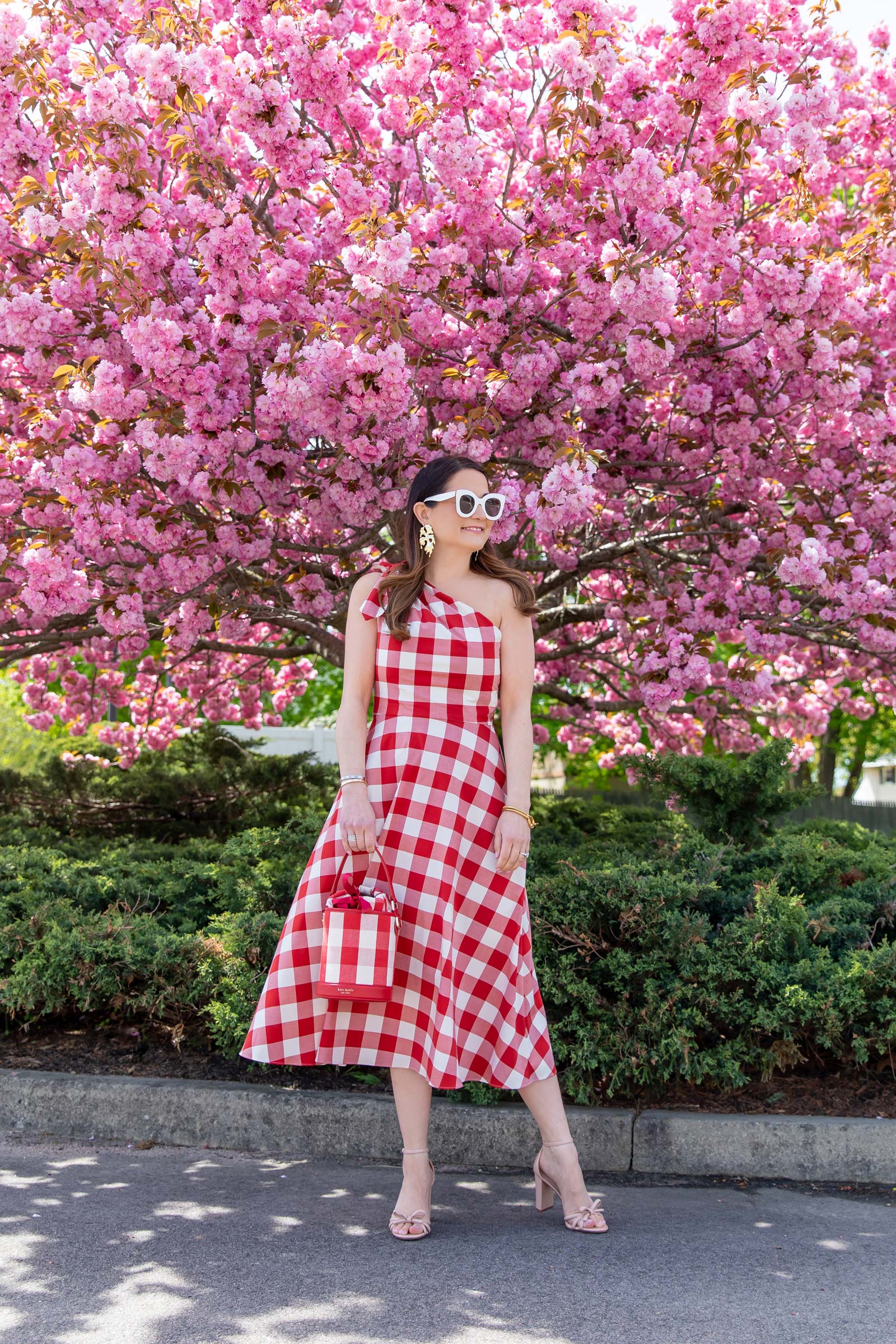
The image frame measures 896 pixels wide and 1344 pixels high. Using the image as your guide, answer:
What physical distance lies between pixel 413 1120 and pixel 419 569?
1.57 m

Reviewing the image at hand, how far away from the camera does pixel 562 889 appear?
430 cm

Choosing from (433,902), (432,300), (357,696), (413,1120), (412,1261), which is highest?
(432,300)

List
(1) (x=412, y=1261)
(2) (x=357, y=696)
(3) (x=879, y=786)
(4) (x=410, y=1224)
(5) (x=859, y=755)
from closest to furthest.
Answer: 1. (1) (x=412, y=1261)
2. (4) (x=410, y=1224)
3. (2) (x=357, y=696)
4. (5) (x=859, y=755)
5. (3) (x=879, y=786)

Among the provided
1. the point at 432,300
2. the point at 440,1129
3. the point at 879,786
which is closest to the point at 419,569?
the point at 440,1129

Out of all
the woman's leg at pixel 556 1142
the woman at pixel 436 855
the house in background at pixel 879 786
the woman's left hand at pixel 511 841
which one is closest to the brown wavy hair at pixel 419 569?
the woman at pixel 436 855

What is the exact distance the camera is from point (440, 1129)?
156 inches

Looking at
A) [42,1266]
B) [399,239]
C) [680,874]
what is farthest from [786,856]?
[42,1266]

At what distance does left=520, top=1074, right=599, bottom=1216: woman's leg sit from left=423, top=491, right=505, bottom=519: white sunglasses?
1.63 metres

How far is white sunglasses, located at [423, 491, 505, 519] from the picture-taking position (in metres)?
3.43

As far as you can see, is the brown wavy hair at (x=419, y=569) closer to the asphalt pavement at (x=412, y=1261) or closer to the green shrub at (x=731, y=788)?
the asphalt pavement at (x=412, y=1261)

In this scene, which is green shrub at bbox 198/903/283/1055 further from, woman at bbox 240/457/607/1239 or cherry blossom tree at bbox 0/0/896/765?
cherry blossom tree at bbox 0/0/896/765

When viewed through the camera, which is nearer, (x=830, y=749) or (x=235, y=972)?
(x=235, y=972)

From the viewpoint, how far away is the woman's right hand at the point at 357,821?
3213 millimetres

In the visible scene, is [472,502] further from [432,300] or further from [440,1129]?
[432,300]
